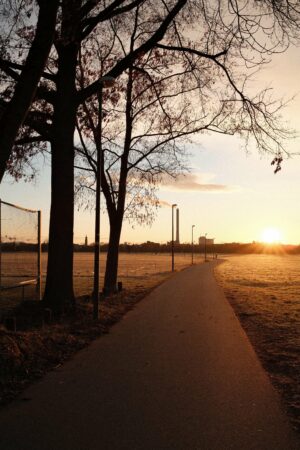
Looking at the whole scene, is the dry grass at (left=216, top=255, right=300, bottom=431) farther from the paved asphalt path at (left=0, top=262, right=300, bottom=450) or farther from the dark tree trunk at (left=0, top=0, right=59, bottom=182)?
the dark tree trunk at (left=0, top=0, right=59, bottom=182)

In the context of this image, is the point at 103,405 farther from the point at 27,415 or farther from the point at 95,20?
the point at 95,20

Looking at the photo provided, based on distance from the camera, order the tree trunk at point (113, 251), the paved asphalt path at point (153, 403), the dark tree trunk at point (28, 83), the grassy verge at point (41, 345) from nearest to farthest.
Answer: the paved asphalt path at point (153, 403), the grassy verge at point (41, 345), the dark tree trunk at point (28, 83), the tree trunk at point (113, 251)

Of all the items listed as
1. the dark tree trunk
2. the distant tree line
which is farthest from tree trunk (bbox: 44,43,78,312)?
the distant tree line

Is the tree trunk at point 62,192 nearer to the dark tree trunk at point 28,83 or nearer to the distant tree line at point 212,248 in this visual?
the dark tree trunk at point 28,83

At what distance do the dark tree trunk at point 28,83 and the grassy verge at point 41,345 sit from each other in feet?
8.46

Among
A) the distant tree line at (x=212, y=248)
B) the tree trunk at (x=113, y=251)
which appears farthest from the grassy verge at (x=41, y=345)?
the distant tree line at (x=212, y=248)

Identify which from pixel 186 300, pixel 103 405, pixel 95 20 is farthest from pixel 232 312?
pixel 103 405

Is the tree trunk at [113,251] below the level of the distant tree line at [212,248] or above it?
below

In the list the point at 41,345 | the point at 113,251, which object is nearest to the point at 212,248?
the point at 113,251

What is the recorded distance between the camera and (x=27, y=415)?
Result: 5.22 metres

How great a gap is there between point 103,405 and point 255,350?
4427 millimetres

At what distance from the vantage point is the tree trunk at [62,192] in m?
12.9

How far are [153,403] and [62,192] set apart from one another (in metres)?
7.94

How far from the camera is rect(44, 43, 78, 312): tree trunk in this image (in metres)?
12.9
